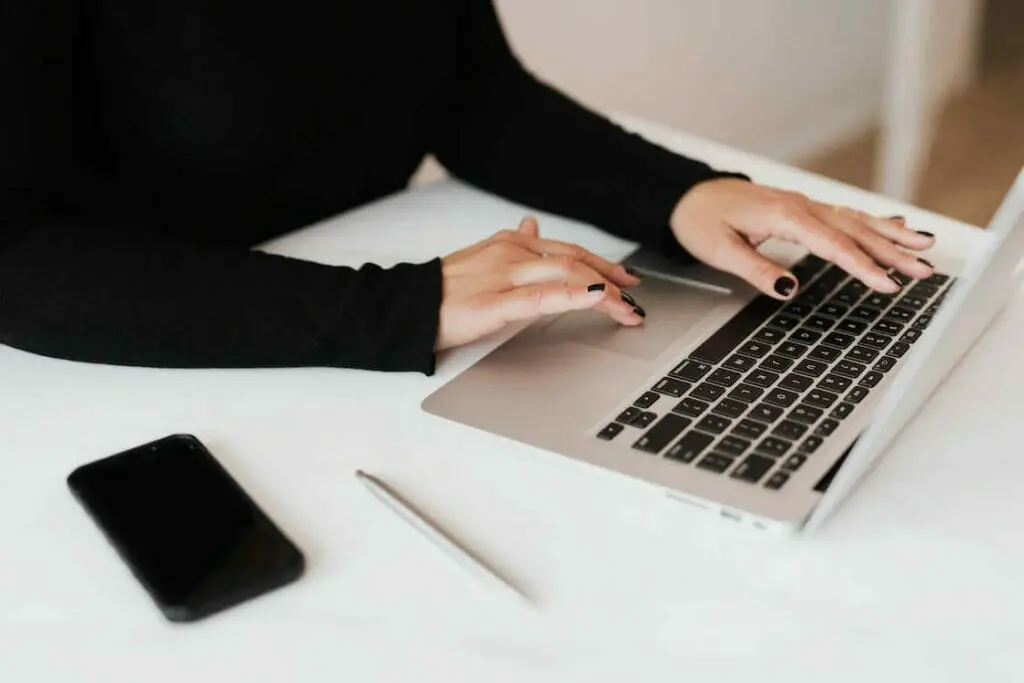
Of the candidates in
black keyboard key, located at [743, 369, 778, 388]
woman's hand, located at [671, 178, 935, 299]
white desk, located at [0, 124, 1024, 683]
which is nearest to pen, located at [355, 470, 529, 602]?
white desk, located at [0, 124, 1024, 683]

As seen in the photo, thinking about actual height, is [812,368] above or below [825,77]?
above

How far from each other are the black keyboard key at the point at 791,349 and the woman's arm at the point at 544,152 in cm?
17

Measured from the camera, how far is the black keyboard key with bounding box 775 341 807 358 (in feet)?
2.28

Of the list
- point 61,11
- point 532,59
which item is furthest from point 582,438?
point 532,59

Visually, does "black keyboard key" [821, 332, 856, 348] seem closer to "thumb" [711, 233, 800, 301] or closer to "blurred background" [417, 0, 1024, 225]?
"thumb" [711, 233, 800, 301]

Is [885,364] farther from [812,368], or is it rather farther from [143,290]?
[143,290]

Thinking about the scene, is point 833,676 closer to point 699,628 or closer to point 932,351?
point 699,628

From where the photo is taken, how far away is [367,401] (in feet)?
2.26

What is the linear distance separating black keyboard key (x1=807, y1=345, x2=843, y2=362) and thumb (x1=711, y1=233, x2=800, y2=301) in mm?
66

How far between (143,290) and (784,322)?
42cm

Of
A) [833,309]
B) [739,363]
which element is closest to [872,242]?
[833,309]

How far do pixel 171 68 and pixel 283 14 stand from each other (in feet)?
0.36

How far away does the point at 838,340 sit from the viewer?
709mm

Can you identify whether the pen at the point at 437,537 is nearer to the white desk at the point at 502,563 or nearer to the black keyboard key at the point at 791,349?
the white desk at the point at 502,563
